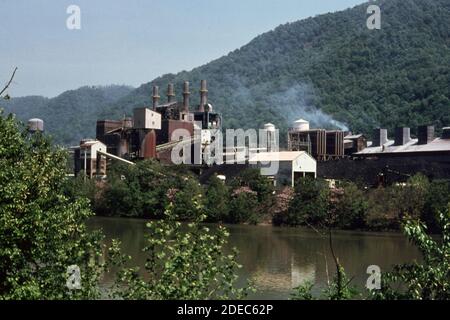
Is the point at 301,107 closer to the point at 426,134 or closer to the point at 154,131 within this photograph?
the point at 154,131

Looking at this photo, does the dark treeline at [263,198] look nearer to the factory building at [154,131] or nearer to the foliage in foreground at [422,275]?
the factory building at [154,131]

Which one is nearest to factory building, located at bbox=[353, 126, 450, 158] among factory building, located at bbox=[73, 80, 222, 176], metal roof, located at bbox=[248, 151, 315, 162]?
metal roof, located at bbox=[248, 151, 315, 162]

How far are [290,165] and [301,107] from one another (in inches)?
1610

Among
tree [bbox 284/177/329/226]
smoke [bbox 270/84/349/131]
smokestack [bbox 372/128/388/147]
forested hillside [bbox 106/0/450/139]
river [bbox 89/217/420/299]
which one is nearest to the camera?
river [bbox 89/217/420/299]

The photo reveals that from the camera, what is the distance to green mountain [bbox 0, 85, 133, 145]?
93812 millimetres

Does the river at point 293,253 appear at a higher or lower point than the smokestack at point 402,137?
lower

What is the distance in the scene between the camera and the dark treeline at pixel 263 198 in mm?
28984

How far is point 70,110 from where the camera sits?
106 meters

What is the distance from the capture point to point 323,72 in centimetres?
8000

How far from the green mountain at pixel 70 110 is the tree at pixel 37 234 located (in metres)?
79.9

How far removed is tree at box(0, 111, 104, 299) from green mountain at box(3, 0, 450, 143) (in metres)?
42.0

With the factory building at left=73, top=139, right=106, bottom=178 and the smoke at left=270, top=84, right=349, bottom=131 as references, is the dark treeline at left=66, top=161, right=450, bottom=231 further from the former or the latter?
the smoke at left=270, top=84, right=349, bottom=131

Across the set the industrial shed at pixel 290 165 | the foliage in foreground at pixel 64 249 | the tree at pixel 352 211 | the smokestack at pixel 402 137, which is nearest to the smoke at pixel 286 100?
the smokestack at pixel 402 137

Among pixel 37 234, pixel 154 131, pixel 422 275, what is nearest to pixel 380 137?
pixel 154 131
